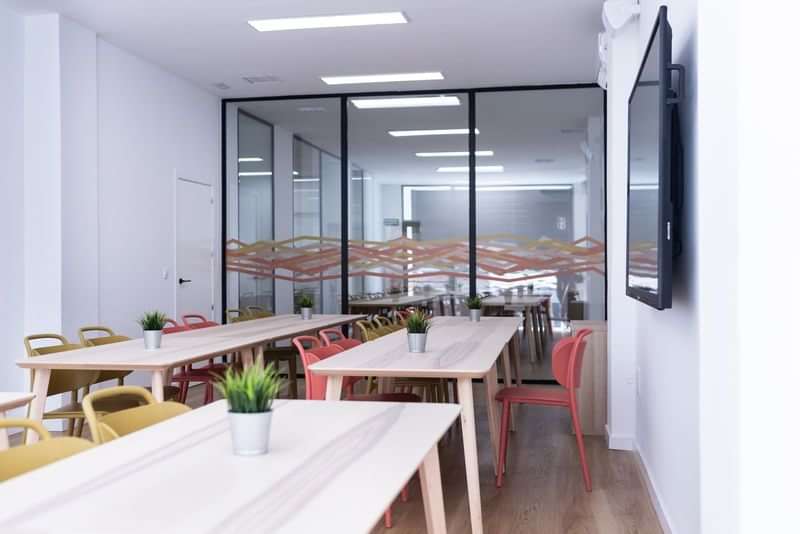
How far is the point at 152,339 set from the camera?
4.41 metres

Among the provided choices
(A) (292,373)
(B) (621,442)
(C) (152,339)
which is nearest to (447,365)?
(C) (152,339)

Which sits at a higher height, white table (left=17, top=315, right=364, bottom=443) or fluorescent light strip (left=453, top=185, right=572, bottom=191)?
fluorescent light strip (left=453, top=185, right=572, bottom=191)

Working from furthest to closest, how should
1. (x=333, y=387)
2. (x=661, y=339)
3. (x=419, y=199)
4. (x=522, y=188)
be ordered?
1. (x=419, y=199)
2. (x=522, y=188)
3. (x=661, y=339)
4. (x=333, y=387)

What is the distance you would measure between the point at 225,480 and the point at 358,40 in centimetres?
561

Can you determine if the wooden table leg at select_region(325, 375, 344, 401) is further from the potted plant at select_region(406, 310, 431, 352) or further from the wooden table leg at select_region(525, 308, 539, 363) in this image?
the wooden table leg at select_region(525, 308, 539, 363)

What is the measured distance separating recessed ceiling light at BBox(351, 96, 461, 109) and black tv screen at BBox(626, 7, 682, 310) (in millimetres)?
4800

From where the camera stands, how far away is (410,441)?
6.93ft

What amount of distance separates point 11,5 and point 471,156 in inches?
181

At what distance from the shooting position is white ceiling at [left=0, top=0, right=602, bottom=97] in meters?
5.98

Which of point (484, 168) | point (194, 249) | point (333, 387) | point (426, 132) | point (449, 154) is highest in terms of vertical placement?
→ point (426, 132)

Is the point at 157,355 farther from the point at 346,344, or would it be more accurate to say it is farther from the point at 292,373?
the point at 292,373

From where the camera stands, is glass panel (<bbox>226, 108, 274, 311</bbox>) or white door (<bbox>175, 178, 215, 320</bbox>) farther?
glass panel (<bbox>226, 108, 274, 311</bbox>)

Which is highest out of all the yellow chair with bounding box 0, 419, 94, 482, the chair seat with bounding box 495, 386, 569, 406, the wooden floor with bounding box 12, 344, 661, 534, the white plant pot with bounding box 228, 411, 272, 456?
the white plant pot with bounding box 228, 411, 272, 456

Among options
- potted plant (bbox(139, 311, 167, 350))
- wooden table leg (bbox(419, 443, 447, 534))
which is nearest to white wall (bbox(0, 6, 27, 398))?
potted plant (bbox(139, 311, 167, 350))
